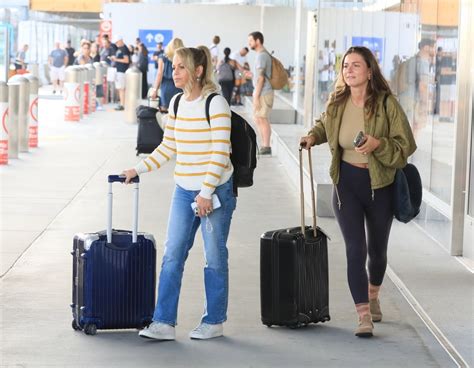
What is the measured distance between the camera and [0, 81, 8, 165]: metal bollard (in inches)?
653

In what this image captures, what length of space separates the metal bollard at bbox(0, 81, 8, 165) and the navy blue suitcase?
32.8 feet

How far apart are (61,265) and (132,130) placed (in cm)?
1568

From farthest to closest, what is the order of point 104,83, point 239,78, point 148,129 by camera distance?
point 239,78
point 104,83
point 148,129

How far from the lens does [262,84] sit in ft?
59.2

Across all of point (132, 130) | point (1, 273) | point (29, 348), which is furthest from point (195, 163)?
point (132, 130)

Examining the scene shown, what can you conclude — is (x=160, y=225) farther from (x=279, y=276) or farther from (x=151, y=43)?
(x=151, y=43)

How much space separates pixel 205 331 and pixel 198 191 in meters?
0.79

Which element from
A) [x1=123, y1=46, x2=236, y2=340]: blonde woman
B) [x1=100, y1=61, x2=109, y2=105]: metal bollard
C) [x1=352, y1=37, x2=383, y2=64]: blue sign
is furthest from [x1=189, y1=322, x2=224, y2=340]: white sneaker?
[x1=100, y1=61, x2=109, y2=105]: metal bollard

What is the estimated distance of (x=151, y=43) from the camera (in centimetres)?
4241

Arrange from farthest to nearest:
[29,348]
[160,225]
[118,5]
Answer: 1. [118,5]
2. [160,225]
3. [29,348]

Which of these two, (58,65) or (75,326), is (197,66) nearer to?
(75,326)

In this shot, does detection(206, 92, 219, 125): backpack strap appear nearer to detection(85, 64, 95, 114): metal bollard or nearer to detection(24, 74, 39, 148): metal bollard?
detection(24, 74, 39, 148): metal bollard

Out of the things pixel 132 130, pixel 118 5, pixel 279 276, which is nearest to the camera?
pixel 279 276

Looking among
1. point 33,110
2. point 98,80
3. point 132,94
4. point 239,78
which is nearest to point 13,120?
point 33,110
